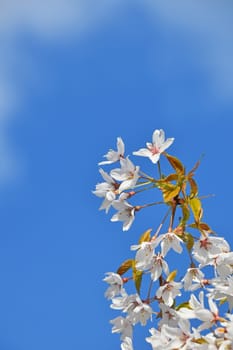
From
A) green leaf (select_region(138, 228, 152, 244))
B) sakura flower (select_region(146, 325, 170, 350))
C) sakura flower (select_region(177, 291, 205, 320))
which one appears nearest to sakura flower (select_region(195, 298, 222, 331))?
sakura flower (select_region(177, 291, 205, 320))

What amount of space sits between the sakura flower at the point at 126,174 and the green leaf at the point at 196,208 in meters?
0.24

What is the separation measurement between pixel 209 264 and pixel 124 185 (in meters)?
0.45

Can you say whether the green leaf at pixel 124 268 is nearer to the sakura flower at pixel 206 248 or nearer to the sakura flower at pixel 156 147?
the sakura flower at pixel 206 248

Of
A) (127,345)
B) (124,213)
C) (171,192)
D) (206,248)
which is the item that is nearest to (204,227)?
(206,248)

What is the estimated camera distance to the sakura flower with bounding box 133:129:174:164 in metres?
2.44

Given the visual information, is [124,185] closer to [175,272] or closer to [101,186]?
[101,186]

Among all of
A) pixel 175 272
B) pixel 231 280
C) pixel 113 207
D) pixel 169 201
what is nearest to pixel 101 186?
pixel 113 207

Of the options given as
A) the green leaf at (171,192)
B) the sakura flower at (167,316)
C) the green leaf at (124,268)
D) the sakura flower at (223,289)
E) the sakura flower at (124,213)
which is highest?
the sakura flower at (124,213)

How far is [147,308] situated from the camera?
2.28 m

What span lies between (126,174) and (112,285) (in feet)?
1.47

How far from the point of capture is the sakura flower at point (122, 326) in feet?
7.79

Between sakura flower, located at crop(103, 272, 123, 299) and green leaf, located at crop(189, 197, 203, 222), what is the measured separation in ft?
1.29

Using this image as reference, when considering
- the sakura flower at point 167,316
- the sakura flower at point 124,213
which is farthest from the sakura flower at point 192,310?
the sakura flower at point 124,213

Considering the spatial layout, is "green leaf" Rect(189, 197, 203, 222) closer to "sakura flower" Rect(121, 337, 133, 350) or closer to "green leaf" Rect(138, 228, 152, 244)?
"green leaf" Rect(138, 228, 152, 244)
